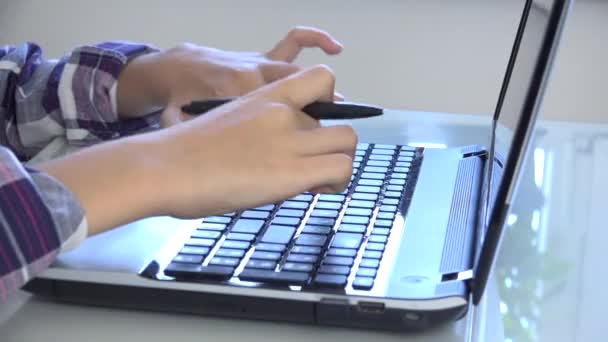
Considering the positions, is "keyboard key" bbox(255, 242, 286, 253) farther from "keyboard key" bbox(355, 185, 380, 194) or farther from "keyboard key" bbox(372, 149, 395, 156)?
"keyboard key" bbox(372, 149, 395, 156)

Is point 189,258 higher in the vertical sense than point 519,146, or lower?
lower

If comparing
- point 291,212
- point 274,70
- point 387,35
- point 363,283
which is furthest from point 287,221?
point 387,35

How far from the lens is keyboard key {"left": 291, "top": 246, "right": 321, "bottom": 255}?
60 cm

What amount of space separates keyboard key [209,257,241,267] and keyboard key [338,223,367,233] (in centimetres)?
9

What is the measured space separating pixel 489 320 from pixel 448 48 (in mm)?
909

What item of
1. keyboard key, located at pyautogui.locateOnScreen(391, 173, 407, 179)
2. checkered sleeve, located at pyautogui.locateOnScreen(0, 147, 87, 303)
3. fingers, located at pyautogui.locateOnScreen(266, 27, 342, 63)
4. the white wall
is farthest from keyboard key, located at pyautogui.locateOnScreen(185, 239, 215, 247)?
the white wall

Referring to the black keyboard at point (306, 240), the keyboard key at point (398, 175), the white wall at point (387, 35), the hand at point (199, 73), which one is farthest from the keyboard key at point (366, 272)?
the white wall at point (387, 35)

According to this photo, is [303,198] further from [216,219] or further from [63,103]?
[63,103]

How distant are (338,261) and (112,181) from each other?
0.51ft

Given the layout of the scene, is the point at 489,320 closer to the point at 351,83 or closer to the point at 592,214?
the point at 592,214

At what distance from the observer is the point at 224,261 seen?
58 cm

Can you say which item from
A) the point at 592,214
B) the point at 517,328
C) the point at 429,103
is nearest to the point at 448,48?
the point at 429,103

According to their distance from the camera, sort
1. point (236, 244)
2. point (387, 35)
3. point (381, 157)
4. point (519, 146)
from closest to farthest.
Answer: point (519, 146) → point (236, 244) → point (381, 157) → point (387, 35)

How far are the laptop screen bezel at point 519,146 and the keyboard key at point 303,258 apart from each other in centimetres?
11
